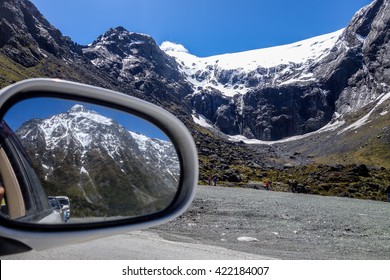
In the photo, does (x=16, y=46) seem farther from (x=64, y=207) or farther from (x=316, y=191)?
(x=64, y=207)

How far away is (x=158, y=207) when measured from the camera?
11.3 ft

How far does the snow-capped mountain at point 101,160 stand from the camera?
277 centimetres

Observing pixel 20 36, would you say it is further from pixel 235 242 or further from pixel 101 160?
pixel 101 160

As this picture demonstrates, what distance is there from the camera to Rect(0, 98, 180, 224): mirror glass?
2.60 meters

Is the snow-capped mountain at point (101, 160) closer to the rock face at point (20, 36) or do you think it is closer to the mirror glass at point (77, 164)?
the mirror glass at point (77, 164)

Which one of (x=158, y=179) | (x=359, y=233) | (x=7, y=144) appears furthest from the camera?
(x=359, y=233)

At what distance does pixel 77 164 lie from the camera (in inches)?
115

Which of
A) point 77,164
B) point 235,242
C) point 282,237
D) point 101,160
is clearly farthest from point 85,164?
point 282,237

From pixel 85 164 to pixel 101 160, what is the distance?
0.19m

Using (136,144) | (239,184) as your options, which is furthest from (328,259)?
(239,184)

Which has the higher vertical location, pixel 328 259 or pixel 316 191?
pixel 316 191

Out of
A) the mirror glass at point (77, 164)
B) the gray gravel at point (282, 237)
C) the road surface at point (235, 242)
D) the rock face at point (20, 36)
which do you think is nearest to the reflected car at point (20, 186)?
the mirror glass at point (77, 164)

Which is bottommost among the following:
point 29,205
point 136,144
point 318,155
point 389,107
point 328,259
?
point 328,259

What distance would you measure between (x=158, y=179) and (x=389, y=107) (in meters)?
196
